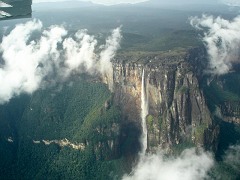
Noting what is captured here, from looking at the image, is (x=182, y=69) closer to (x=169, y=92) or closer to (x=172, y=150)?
(x=169, y=92)

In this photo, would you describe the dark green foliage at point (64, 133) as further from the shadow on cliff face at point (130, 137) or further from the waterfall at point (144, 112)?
the waterfall at point (144, 112)

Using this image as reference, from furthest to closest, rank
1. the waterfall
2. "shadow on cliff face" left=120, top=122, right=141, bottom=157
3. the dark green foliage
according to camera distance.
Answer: "shadow on cliff face" left=120, top=122, right=141, bottom=157 < the waterfall < the dark green foliage

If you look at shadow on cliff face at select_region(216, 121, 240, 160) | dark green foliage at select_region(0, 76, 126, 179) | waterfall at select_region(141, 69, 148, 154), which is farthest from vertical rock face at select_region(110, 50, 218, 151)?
dark green foliage at select_region(0, 76, 126, 179)

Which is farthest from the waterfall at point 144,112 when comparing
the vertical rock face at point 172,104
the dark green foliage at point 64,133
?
the dark green foliage at point 64,133

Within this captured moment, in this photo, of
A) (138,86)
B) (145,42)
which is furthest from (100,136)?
(145,42)

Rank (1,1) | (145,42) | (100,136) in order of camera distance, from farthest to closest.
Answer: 1. (145,42)
2. (100,136)
3. (1,1)

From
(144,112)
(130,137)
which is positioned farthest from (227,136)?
(130,137)

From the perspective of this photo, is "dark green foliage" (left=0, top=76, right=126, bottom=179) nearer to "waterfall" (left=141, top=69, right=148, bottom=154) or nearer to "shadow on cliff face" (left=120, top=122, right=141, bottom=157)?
"shadow on cliff face" (left=120, top=122, right=141, bottom=157)

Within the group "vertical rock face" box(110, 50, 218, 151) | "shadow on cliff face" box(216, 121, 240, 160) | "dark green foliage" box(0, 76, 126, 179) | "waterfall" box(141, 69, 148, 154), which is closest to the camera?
"vertical rock face" box(110, 50, 218, 151)

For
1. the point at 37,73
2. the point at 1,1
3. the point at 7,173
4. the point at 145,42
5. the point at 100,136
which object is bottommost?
the point at 7,173
